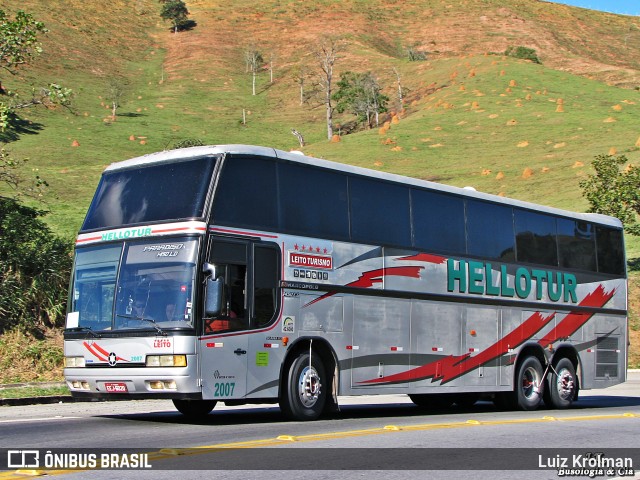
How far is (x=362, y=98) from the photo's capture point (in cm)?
10431

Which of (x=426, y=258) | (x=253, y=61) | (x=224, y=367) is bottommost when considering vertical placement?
(x=224, y=367)

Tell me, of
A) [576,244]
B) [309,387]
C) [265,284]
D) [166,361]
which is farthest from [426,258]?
[166,361]

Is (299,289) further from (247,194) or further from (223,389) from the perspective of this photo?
(223,389)

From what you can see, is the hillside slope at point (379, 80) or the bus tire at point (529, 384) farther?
the hillside slope at point (379, 80)

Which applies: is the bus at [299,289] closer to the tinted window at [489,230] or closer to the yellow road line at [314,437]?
the tinted window at [489,230]

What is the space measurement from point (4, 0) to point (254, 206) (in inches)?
5154

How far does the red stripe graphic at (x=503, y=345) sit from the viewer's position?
671 inches

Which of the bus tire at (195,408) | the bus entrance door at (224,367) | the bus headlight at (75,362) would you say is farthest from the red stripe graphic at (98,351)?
the bus tire at (195,408)

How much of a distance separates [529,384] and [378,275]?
5658 millimetres

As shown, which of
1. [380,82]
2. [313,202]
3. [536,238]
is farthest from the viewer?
[380,82]

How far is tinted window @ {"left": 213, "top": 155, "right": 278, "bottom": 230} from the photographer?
13688mm

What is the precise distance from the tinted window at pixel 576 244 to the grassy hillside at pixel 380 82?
65.6 feet

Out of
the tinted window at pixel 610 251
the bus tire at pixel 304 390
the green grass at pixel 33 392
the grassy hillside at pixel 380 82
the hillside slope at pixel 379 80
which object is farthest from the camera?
the hillside slope at pixel 379 80

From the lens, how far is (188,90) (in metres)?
122
